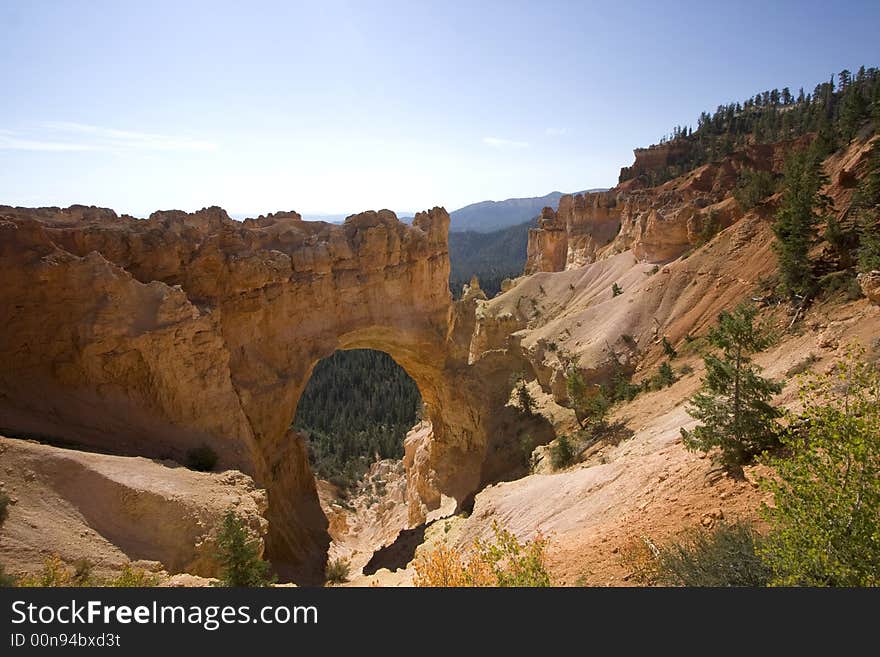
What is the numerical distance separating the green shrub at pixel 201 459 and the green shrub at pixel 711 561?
16.1 m

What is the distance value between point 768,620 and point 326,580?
22.0m

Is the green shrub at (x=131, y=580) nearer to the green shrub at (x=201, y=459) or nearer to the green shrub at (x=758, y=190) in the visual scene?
the green shrub at (x=201, y=459)

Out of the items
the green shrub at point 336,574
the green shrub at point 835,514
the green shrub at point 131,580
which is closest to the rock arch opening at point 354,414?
the green shrub at point 336,574

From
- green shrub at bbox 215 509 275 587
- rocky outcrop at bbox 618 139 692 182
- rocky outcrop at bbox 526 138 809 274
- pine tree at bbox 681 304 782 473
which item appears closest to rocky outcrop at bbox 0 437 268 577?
green shrub at bbox 215 509 275 587

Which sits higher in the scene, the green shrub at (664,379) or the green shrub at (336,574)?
Result: the green shrub at (664,379)

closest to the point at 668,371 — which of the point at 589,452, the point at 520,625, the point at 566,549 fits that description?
the point at 589,452

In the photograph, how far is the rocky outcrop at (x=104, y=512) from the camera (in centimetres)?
1139

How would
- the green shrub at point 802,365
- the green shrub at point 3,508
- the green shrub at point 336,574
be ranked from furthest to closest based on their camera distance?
the green shrub at point 336,574 < the green shrub at point 802,365 < the green shrub at point 3,508

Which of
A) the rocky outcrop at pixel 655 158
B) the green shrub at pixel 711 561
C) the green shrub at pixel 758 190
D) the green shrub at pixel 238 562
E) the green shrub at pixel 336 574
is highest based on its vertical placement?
the rocky outcrop at pixel 655 158

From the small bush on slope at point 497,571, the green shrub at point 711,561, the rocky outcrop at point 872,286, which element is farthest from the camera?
the rocky outcrop at point 872,286

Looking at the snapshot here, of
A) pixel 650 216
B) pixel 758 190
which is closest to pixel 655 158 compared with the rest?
pixel 650 216

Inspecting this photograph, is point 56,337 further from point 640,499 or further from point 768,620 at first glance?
point 768,620

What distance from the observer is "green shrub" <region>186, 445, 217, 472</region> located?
1853cm

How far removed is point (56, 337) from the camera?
1788 cm
